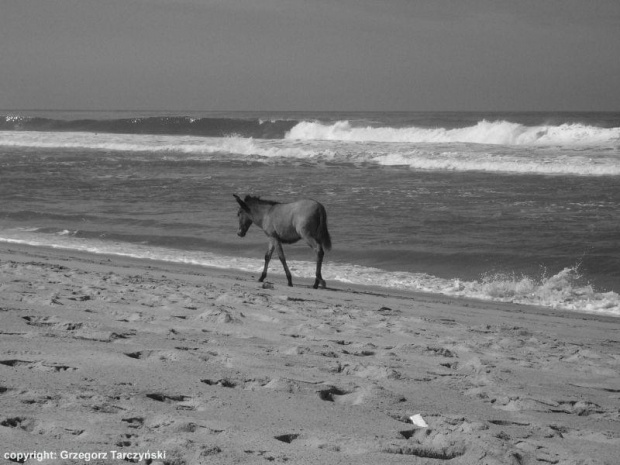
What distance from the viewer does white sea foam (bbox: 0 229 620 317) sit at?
1042 centimetres

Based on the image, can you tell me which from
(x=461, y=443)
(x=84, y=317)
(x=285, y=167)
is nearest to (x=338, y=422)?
(x=461, y=443)

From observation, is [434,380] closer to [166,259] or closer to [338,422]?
[338,422]

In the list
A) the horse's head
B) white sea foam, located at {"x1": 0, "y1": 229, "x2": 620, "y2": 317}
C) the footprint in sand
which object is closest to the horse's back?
the horse's head

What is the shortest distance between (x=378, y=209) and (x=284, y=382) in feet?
45.0

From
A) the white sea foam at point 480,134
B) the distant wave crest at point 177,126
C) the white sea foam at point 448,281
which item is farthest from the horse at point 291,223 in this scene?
the distant wave crest at point 177,126

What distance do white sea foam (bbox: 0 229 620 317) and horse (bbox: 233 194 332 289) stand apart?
1.13 meters

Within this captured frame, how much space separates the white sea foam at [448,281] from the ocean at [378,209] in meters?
0.03

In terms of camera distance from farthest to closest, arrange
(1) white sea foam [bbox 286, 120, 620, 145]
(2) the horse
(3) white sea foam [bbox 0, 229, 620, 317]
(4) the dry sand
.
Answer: (1) white sea foam [bbox 286, 120, 620, 145], (2) the horse, (3) white sea foam [bbox 0, 229, 620, 317], (4) the dry sand

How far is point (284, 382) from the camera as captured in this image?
4.55 m

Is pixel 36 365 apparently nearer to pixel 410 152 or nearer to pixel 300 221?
pixel 300 221

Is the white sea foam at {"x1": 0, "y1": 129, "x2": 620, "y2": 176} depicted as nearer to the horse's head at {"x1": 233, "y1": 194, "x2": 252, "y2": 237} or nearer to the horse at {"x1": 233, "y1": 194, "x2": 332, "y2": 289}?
the horse's head at {"x1": 233, "y1": 194, "x2": 252, "y2": 237}

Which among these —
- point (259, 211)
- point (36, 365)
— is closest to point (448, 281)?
point (259, 211)

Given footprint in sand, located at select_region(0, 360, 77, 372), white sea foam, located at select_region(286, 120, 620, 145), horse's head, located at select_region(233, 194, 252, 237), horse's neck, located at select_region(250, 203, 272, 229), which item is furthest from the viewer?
white sea foam, located at select_region(286, 120, 620, 145)

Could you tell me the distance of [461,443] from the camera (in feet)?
12.3
